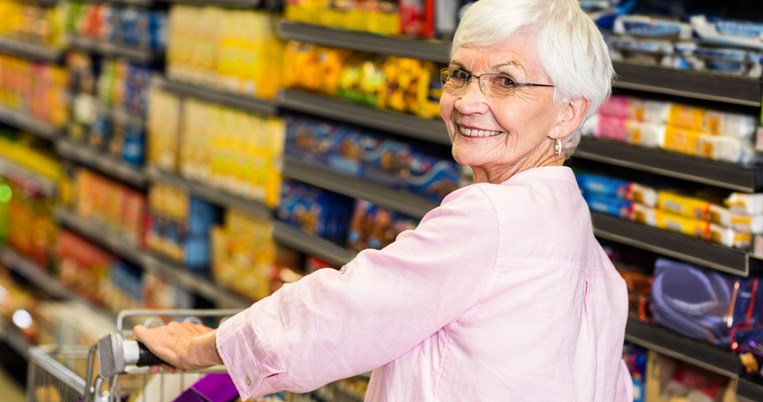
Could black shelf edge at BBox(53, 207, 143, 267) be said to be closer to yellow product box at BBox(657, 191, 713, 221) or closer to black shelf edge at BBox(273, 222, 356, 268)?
black shelf edge at BBox(273, 222, 356, 268)

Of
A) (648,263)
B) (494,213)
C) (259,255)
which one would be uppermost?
(494,213)

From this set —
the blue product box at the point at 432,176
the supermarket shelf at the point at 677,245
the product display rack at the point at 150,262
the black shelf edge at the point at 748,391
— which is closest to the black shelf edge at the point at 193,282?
the product display rack at the point at 150,262

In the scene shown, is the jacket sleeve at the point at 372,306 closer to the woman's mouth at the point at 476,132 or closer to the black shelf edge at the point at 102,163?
the woman's mouth at the point at 476,132

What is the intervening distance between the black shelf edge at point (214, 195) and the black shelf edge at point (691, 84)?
6.55 feet

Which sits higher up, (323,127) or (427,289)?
(427,289)

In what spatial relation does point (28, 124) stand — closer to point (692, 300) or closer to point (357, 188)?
point (357, 188)

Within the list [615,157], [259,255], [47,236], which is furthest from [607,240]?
[47,236]

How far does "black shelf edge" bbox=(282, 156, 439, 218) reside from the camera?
3539 mm

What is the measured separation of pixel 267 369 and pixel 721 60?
1.37 meters

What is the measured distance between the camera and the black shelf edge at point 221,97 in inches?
173

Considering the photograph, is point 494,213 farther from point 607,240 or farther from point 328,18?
point 328,18

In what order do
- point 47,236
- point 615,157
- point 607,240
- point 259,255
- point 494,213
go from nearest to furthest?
point 494,213 → point 615,157 → point 607,240 → point 259,255 → point 47,236

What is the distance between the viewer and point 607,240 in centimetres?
304

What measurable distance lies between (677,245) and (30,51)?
5269 mm
